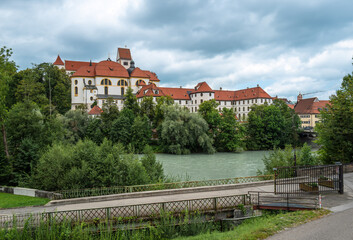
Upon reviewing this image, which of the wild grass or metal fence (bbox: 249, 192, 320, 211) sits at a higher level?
metal fence (bbox: 249, 192, 320, 211)

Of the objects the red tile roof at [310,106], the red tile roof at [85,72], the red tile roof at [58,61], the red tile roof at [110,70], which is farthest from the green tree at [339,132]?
the red tile roof at [58,61]

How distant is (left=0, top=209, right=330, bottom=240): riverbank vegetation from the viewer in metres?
8.09

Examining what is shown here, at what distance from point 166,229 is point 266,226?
3283mm

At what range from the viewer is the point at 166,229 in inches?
354

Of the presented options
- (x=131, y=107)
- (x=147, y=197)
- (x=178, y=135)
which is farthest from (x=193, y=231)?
(x=131, y=107)

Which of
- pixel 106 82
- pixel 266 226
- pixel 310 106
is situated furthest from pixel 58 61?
pixel 266 226

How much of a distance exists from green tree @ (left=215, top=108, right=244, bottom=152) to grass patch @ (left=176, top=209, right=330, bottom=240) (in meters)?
43.1

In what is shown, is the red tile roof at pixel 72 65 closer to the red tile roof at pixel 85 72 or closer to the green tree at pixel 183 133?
the red tile roof at pixel 85 72

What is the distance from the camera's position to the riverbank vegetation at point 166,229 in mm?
8094

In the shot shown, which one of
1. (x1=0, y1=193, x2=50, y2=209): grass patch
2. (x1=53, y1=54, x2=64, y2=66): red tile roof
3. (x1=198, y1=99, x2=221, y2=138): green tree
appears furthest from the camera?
(x1=53, y1=54, x2=64, y2=66): red tile roof

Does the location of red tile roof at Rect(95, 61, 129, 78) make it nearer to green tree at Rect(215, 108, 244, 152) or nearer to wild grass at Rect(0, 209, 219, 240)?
green tree at Rect(215, 108, 244, 152)

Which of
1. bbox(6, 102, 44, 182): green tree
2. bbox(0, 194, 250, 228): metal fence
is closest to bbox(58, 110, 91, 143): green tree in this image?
bbox(6, 102, 44, 182): green tree

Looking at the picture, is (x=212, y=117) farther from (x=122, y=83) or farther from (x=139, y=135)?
(x=122, y=83)

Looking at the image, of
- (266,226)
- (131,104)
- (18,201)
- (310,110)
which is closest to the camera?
(266,226)
